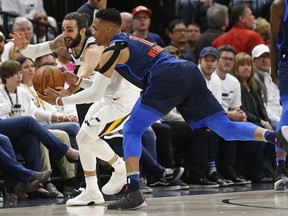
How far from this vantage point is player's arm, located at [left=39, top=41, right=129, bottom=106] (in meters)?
7.10

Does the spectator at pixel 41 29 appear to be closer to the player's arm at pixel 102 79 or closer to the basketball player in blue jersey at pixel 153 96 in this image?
the player's arm at pixel 102 79

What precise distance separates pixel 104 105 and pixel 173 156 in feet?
11.1

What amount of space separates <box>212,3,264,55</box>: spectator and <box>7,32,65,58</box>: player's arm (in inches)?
183

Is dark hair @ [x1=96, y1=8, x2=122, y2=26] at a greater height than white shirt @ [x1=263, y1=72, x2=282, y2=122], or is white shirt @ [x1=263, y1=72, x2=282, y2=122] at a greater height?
dark hair @ [x1=96, y1=8, x2=122, y2=26]

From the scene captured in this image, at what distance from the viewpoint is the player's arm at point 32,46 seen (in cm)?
838

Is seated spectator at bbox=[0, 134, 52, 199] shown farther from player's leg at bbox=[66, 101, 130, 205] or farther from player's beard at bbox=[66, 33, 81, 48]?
player's beard at bbox=[66, 33, 81, 48]

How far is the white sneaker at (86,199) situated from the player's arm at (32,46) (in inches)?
62.9

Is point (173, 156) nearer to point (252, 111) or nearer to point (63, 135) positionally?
point (252, 111)

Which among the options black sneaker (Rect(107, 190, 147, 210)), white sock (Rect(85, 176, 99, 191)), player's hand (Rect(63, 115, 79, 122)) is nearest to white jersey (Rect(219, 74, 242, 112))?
player's hand (Rect(63, 115, 79, 122))

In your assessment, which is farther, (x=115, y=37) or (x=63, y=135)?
(x=63, y=135)

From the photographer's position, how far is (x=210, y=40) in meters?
12.9

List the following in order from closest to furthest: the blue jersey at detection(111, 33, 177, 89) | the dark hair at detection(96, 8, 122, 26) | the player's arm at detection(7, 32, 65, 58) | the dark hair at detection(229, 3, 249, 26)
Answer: the blue jersey at detection(111, 33, 177, 89) → the dark hair at detection(96, 8, 122, 26) → the player's arm at detection(7, 32, 65, 58) → the dark hair at detection(229, 3, 249, 26)

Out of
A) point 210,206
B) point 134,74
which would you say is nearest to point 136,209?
point 210,206

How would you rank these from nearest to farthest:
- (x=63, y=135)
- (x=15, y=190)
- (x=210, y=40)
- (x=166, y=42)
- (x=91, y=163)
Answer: (x=91, y=163) → (x=15, y=190) → (x=63, y=135) → (x=210, y=40) → (x=166, y=42)
